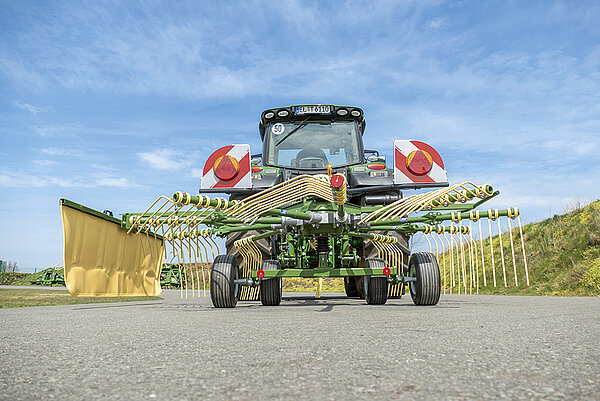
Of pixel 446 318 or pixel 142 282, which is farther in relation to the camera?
pixel 142 282

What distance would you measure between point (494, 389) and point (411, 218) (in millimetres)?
3965

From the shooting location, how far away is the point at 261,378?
5.14 ft

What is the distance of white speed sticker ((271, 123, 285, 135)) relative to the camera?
711cm

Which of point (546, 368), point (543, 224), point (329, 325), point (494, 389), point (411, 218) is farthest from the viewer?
point (543, 224)

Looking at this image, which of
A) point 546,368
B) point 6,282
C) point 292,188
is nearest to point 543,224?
point 292,188

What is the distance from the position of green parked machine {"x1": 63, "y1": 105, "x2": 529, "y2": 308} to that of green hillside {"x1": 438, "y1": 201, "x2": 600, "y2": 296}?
371 cm

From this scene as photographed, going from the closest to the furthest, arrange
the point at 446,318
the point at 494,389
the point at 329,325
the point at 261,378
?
1. the point at 494,389
2. the point at 261,378
3. the point at 329,325
4. the point at 446,318

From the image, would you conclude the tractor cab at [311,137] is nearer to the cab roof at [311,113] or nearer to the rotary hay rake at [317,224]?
the cab roof at [311,113]

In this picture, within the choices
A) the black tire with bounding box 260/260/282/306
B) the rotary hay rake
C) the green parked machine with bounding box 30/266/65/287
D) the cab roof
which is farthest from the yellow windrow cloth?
the green parked machine with bounding box 30/266/65/287

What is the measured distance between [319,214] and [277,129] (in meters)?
2.54

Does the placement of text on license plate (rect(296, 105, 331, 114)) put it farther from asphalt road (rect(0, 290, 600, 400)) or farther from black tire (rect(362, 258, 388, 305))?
asphalt road (rect(0, 290, 600, 400))

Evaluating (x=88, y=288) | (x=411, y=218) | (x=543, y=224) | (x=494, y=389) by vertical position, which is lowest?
(x=494, y=389)

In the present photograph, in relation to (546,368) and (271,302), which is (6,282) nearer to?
(271,302)

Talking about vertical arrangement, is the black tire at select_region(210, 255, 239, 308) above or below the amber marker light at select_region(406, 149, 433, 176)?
below
